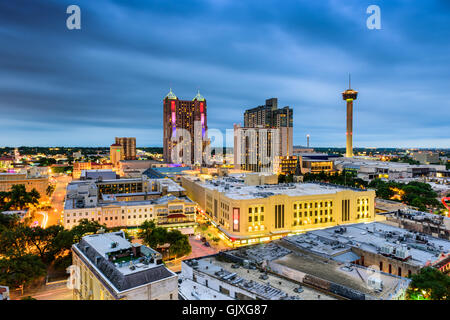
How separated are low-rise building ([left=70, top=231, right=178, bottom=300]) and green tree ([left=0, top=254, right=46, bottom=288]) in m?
8.21

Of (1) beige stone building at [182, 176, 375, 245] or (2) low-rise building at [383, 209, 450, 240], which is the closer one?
(2) low-rise building at [383, 209, 450, 240]

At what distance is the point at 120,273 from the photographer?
2234cm

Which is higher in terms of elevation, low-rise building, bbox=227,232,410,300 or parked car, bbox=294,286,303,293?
parked car, bbox=294,286,303,293

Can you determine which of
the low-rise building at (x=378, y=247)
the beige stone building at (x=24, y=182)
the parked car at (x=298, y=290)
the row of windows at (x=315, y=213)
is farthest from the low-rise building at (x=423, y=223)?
the beige stone building at (x=24, y=182)

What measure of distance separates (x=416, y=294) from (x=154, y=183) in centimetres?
7755

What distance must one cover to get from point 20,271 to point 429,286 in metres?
42.5

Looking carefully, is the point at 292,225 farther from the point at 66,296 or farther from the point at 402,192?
the point at 402,192

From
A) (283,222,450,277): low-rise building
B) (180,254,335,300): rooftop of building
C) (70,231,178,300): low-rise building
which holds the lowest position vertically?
(283,222,450,277): low-rise building

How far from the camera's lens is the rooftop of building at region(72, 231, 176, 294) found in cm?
2205

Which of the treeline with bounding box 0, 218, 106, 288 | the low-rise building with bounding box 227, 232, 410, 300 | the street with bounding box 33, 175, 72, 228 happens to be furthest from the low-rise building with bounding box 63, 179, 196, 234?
the low-rise building with bounding box 227, 232, 410, 300

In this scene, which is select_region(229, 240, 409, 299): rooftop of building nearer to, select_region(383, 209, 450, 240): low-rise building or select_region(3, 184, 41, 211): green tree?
select_region(383, 209, 450, 240): low-rise building

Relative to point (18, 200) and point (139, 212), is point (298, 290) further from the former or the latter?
point (18, 200)
